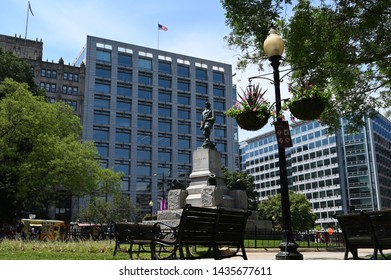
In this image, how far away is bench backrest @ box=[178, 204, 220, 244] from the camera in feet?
20.6

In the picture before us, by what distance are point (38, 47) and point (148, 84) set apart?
82.1 feet

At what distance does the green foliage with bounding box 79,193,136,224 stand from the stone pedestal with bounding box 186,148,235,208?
39.8 meters

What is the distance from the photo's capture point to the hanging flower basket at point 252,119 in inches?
353

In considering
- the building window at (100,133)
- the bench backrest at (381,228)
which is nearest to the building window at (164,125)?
the building window at (100,133)

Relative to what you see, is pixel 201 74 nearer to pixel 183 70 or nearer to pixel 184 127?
pixel 183 70

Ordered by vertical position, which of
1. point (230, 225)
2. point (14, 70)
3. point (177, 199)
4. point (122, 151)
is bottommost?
point (230, 225)

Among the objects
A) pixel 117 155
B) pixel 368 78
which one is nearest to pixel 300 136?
pixel 117 155

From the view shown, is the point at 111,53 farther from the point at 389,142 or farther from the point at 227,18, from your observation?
the point at 389,142

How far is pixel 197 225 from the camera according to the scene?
21.7 ft

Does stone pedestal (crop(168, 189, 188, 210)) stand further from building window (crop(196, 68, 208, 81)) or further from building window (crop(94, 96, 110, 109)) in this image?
building window (crop(196, 68, 208, 81))

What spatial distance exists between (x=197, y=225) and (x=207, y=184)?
1340 centimetres

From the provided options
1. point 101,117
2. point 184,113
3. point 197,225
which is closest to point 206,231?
point 197,225

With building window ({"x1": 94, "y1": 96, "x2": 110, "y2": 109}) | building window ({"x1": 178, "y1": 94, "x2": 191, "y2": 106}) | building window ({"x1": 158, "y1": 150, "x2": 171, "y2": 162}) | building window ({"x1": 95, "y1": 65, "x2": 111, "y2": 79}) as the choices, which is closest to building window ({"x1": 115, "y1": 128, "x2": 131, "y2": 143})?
building window ({"x1": 94, "y1": 96, "x2": 110, "y2": 109})
